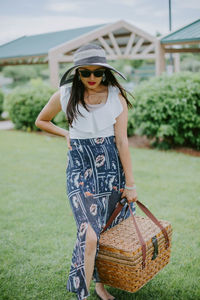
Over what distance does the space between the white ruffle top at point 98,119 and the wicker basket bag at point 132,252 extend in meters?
0.61

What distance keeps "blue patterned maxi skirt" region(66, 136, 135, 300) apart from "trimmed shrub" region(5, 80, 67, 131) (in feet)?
30.2

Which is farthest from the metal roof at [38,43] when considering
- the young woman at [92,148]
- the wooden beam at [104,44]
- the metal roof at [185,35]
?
the young woman at [92,148]

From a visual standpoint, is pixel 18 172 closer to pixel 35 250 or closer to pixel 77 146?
pixel 35 250

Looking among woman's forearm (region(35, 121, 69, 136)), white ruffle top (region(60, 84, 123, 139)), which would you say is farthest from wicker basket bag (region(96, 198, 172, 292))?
woman's forearm (region(35, 121, 69, 136))

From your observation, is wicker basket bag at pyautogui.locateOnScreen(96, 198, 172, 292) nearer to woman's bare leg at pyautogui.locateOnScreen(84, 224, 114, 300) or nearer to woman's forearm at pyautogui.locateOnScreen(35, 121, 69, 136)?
woman's bare leg at pyautogui.locateOnScreen(84, 224, 114, 300)

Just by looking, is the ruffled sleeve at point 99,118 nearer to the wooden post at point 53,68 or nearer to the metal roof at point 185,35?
the metal roof at point 185,35

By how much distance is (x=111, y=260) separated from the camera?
2.49 meters

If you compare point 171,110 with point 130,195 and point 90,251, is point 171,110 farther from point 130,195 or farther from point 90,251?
point 90,251

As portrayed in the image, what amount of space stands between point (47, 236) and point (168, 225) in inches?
71.0

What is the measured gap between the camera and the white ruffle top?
259 cm

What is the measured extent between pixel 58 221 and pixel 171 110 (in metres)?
4.56

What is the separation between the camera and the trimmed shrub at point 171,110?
7902 millimetres

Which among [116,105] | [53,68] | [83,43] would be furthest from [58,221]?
[83,43]

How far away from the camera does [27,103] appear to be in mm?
11742
